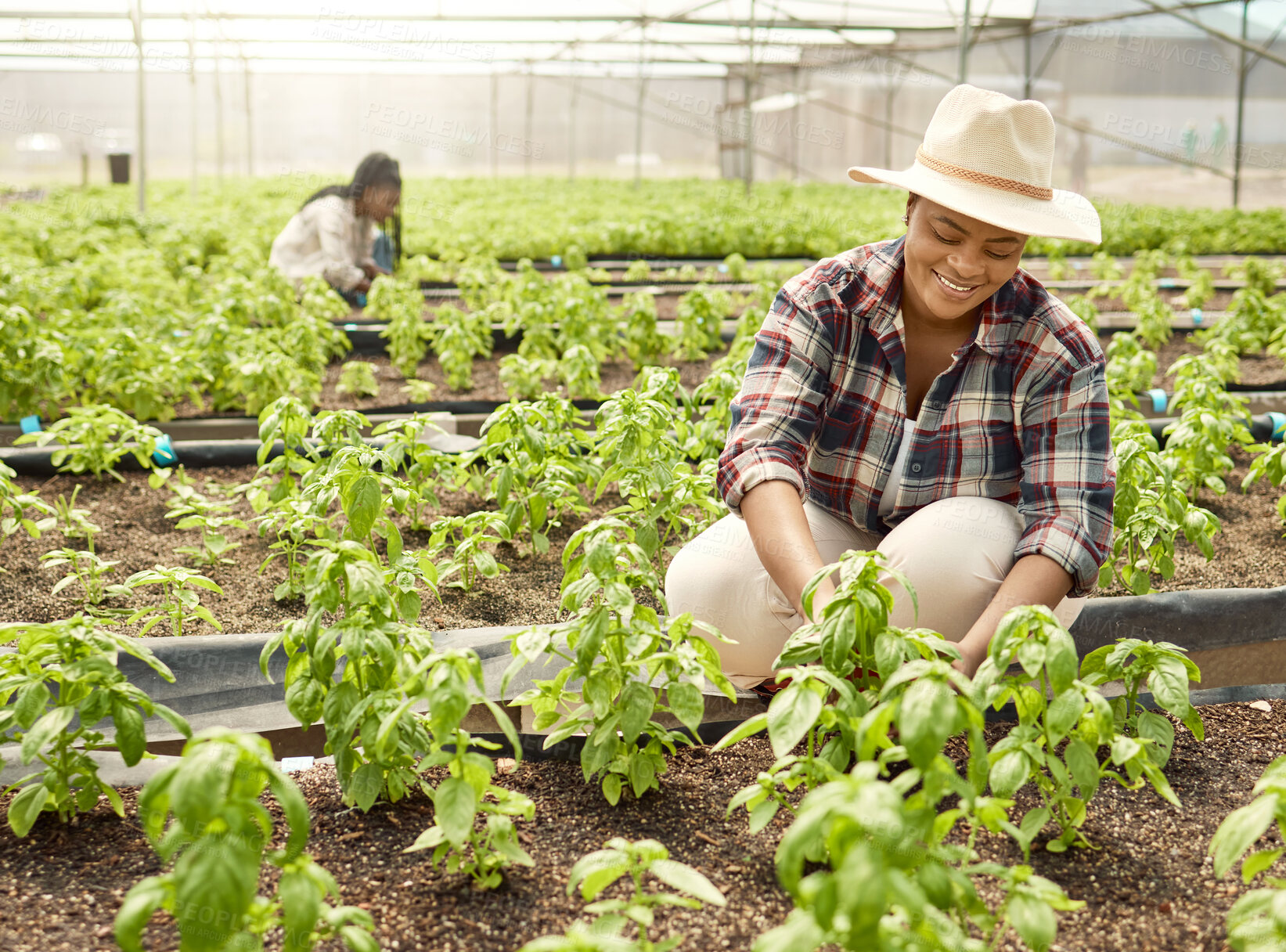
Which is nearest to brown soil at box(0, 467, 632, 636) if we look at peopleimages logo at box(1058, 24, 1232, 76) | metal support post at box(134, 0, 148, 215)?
metal support post at box(134, 0, 148, 215)

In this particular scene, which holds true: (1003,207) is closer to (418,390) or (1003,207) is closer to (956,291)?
(956,291)

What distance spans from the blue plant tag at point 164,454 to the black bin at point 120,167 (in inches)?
828

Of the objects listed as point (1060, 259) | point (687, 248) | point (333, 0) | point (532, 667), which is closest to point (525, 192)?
point (333, 0)

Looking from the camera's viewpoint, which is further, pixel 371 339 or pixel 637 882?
pixel 371 339

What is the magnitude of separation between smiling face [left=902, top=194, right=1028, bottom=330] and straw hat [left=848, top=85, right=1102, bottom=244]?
0.04 metres

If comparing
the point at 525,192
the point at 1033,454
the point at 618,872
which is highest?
the point at 525,192

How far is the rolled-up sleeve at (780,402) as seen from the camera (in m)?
1.99

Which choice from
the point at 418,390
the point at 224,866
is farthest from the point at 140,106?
the point at 224,866

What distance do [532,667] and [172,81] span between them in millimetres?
31988

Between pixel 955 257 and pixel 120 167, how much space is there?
78.3ft

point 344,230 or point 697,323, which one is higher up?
point 344,230

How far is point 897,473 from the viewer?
7.07 ft

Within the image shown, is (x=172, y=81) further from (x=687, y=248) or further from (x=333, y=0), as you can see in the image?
(x=687, y=248)

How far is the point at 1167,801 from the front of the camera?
1.87 metres
